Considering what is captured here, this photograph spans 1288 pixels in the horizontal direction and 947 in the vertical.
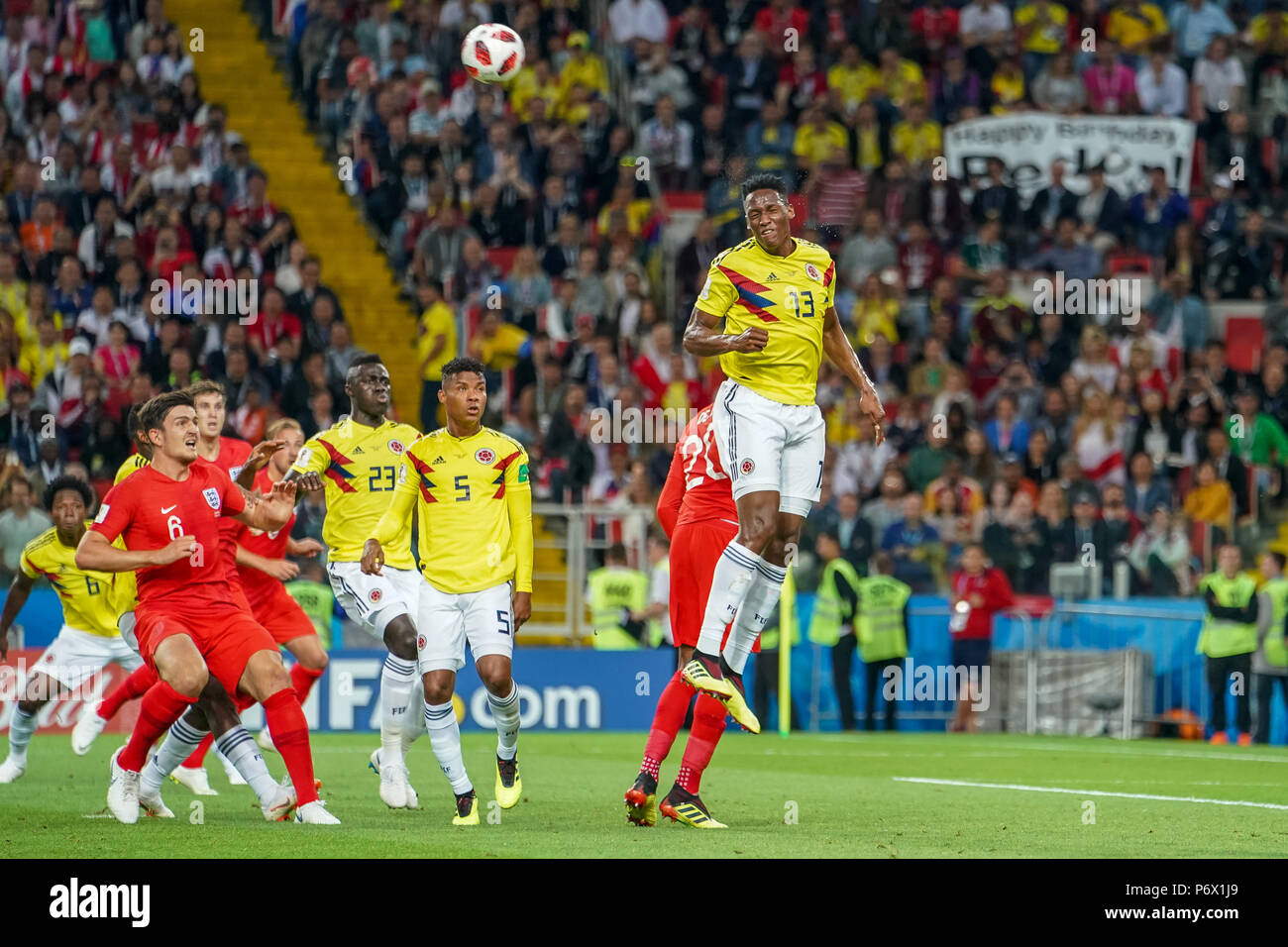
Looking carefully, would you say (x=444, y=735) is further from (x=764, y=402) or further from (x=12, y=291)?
(x=12, y=291)

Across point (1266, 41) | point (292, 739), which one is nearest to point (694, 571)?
point (292, 739)

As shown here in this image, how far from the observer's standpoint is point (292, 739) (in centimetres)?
1016

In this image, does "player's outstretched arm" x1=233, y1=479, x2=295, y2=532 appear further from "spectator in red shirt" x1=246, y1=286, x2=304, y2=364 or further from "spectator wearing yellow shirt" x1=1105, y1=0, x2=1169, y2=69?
"spectator wearing yellow shirt" x1=1105, y1=0, x2=1169, y2=69

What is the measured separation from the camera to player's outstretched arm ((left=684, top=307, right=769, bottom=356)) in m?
9.63

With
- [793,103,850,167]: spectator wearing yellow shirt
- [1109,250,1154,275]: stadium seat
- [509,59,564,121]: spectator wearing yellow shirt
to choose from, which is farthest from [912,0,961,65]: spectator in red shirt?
[509,59,564,121]: spectator wearing yellow shirt

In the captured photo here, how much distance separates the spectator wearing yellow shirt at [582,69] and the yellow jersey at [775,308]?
15.5 m

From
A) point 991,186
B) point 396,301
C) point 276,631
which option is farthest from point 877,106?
point 276,631

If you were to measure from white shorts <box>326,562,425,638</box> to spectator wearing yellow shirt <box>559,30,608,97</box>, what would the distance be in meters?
14.2

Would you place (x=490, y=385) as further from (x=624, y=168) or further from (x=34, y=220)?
(x=34, y=220)

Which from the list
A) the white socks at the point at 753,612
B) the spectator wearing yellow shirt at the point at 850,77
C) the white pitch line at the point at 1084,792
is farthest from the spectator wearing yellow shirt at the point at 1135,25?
the white socks at the point at 753,612

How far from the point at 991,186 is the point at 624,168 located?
14.8 feet

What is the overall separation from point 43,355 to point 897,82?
11392 mm

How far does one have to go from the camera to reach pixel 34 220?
22859mm
